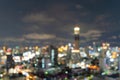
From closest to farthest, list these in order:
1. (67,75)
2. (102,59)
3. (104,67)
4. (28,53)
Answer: (67,75)
(104,67)
(102,59)
(28,53)

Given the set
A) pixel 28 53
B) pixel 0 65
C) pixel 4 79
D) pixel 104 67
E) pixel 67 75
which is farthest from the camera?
pixel 28 53

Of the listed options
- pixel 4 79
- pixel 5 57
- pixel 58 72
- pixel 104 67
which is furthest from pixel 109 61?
pixel 4 79

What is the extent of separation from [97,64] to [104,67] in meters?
1.05

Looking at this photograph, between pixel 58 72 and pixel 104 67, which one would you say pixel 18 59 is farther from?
pixel 58 72

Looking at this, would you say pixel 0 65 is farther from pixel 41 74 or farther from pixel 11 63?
pixel 41 74

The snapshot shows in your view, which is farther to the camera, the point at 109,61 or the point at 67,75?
the point at 109,61

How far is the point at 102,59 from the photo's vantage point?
5231cm

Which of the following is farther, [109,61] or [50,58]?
[109,61]

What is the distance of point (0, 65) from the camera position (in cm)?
4494

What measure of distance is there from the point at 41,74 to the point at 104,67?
14617 mm

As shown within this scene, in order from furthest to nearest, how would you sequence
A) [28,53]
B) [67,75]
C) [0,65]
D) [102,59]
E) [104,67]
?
[28,53] < [102,59] < [104,67] < [0,65] < [67,75]

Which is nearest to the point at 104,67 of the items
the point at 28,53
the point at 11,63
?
the point at 11,63

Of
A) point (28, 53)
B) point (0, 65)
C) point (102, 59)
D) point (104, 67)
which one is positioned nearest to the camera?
point (0, 65)

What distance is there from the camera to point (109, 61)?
55.6 metres
